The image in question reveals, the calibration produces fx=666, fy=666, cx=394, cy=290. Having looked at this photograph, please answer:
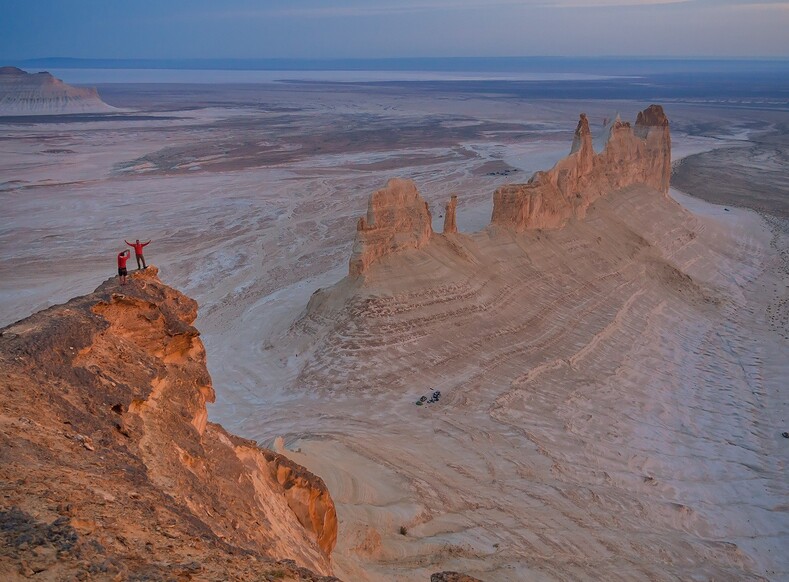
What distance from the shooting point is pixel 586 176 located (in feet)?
98.7

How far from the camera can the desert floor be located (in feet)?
40.9

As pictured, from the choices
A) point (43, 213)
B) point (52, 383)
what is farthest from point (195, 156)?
point (52, 383)

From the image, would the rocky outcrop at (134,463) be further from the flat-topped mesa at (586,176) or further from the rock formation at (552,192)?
the flat-topped mesa at (586,176)

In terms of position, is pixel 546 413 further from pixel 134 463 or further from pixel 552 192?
pixel 134 463

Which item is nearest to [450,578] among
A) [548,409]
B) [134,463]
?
[134,463]

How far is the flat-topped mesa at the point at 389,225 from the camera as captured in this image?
67.6 feet

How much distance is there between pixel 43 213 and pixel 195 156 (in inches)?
1077

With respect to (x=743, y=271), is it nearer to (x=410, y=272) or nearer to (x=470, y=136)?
(x=410, y=272)

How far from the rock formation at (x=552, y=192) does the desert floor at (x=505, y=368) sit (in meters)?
0.93

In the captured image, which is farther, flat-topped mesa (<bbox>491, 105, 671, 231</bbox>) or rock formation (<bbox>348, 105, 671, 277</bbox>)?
flat-topped mesa (<bbox>491, 105, 671, 231</bbox>)

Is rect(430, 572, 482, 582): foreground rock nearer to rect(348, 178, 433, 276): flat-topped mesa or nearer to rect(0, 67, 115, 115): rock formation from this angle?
rect(348, 178, 433, 276): flat-topped mesa

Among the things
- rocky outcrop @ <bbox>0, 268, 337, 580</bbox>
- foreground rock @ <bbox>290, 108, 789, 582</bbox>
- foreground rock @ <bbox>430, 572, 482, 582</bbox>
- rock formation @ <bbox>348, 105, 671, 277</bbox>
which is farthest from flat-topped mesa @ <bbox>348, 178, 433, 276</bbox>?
foreground rock @ <bbox>430, 572, 482, 582</bbox>

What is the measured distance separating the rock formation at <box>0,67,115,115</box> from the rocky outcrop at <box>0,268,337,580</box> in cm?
12515

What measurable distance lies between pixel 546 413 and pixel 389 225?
756 centimetres
